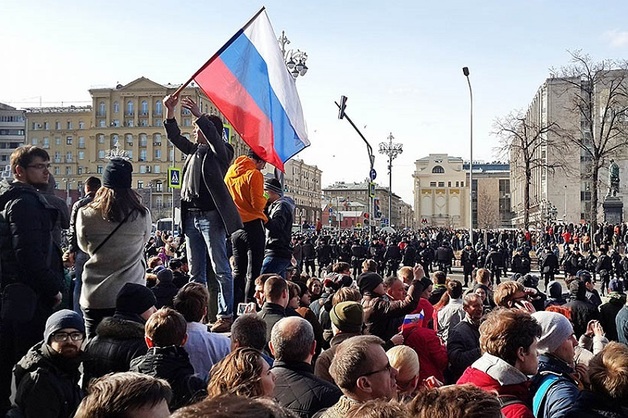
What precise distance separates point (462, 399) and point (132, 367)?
234 centimetres

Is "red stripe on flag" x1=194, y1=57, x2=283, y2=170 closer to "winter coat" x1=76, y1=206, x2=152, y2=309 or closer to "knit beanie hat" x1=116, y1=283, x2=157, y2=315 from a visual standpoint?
"winter coat" x1=76, y1=206, x2=152, y2=309

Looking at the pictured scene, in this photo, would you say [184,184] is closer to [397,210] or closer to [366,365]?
[366,365]

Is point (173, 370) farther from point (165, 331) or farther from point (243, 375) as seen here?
point (243, 375)

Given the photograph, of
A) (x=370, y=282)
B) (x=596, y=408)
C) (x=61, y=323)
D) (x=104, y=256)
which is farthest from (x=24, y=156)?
(x=596, y=408)

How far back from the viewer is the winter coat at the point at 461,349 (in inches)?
223

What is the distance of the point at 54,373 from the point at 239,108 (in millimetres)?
5112

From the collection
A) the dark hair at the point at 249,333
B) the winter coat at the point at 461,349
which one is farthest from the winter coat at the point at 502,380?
the winter coat at the point at 461,349

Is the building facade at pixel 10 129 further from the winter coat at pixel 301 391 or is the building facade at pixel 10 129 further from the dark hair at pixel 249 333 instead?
the winter coat at pixel 301 391

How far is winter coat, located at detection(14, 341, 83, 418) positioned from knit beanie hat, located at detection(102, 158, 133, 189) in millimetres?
1691

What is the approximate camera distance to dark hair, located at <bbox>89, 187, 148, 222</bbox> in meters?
5.46

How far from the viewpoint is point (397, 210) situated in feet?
593

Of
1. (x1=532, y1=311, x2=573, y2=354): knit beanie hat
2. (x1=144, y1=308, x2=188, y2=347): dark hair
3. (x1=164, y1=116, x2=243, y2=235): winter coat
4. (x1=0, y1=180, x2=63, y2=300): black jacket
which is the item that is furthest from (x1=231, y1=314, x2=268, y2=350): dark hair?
(x1=164, y1=116, x2=243, y2=235): winter coat

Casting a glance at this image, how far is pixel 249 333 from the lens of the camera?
4.36 metres

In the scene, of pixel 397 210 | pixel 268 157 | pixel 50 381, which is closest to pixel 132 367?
pixel 50 381
